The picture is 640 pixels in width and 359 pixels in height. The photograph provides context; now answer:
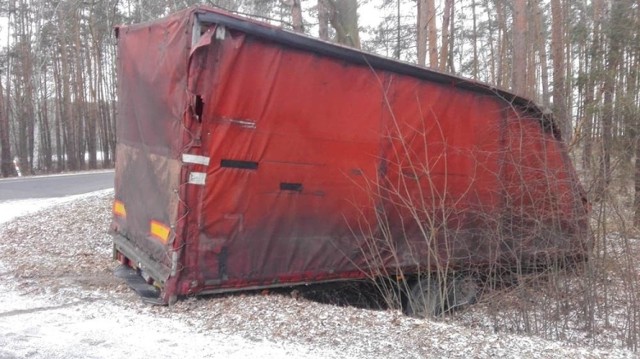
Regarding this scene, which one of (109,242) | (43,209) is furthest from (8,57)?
(109,242)

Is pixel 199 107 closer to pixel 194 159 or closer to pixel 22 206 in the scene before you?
pixel 194 159

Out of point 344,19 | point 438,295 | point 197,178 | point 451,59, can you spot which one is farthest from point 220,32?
point 451,59

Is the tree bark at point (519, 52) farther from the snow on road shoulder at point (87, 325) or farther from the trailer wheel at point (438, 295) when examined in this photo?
the snow on road shoulder at point (87, 325)

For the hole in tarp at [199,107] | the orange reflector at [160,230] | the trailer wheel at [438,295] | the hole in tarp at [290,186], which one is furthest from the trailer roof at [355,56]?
the trailer wheel at [438,295]

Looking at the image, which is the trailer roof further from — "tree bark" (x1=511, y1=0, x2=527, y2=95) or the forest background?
"tree bark" (x1=511, y1=0, x2=527, y2=95)

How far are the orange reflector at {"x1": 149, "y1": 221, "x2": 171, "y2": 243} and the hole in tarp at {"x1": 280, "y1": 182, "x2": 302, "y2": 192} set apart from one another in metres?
1.06

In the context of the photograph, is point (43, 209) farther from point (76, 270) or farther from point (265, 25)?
point (265, 25)

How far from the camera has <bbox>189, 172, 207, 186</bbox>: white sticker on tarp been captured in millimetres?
4662

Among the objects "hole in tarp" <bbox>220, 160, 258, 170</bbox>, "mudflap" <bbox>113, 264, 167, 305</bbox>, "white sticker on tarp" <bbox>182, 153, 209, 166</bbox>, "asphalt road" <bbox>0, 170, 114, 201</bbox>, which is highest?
"white sticker on tarp" <bbox>182, 153, 209, 166</bbox>

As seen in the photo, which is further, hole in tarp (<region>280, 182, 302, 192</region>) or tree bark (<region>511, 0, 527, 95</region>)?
tree bark (<region>511, 0, 527, 95</region>)

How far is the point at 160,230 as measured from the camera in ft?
16.5

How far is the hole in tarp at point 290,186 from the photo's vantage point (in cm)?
516

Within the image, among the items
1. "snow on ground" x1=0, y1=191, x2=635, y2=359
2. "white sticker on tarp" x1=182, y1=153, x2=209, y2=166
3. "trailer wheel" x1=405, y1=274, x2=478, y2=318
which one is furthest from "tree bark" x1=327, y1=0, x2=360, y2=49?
"white sticker on tarp" x1=182, y1=153, x2=209, y2=166

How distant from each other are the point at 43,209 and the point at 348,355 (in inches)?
407
